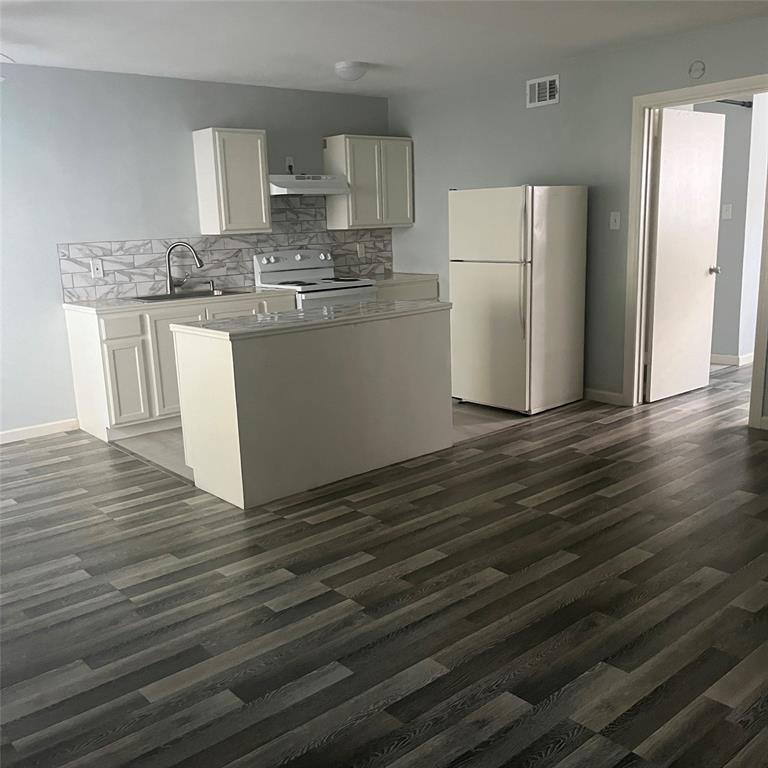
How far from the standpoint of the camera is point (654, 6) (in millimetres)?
4078

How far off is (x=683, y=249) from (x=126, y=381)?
3.97 meters

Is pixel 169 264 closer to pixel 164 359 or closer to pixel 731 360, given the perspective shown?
pixel 164 359

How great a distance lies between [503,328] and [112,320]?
260 centimetres

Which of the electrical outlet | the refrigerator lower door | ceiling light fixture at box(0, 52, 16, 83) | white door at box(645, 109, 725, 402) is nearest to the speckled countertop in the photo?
the refrigerator lower door

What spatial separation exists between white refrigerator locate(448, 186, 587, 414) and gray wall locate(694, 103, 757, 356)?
1969 mm

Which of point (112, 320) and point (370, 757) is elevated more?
point (112, 320)

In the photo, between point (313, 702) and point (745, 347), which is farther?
point (745, 347)

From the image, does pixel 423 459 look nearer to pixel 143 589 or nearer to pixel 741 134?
pixel 143 589

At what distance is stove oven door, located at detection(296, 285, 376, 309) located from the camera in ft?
18.9

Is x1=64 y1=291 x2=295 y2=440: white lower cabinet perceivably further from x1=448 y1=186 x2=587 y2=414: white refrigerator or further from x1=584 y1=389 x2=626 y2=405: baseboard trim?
x1=584 y1=389 x2=626 y2=405: baseboard trim

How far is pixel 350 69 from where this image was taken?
5.24m

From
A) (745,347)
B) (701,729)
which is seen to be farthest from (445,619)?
(745,347)

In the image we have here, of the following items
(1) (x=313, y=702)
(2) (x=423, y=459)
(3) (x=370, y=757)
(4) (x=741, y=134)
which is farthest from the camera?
(4) (x=741, y=134)

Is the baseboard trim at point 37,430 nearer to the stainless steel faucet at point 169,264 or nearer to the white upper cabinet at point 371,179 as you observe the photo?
the stainless steel faucet at point 169,264
